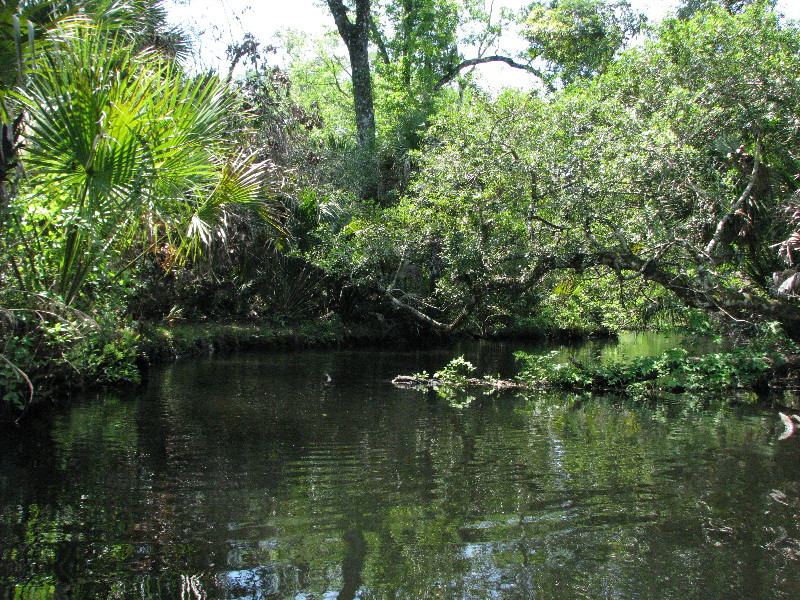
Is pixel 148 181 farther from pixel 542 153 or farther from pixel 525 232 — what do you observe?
pixel 525 232

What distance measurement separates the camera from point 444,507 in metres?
5.06

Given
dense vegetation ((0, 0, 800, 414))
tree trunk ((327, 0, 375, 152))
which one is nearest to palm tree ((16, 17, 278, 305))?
dense vegetation ((0, 0, 800, 414))

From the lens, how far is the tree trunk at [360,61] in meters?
21.3

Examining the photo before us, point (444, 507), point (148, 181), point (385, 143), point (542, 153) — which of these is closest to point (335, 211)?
point (385, 143)

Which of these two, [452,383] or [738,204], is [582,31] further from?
[452,383]

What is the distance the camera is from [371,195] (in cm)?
2158

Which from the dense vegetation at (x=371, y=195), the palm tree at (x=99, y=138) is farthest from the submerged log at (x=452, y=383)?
the palm tree at (x=99, y=138)

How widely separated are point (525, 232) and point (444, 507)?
813cm

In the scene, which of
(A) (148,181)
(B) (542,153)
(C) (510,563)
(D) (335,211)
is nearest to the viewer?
(C) (510,563)

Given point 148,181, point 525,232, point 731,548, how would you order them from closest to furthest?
point 731,548
point 148,181
point 525,232

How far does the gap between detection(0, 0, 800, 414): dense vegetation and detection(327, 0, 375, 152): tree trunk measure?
7cm

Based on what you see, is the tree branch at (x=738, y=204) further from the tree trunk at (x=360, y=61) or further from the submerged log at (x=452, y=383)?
the tree trunk at (x=360, y=61)

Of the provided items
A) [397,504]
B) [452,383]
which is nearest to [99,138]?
[397,504]

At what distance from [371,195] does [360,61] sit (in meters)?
4.23
